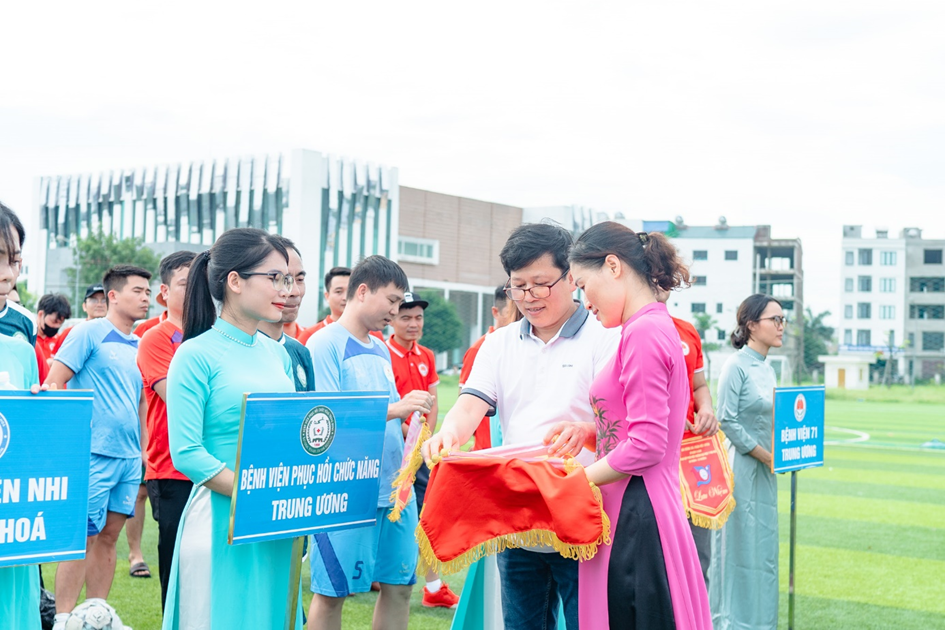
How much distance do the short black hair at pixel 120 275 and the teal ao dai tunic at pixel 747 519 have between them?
3.62m

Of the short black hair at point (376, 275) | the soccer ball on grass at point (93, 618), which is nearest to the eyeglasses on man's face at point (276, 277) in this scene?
the short black hair at point (376, 275)

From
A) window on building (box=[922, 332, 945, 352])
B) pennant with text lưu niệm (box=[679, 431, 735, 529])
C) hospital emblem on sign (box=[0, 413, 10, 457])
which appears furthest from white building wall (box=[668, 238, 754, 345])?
hospital emblem on sign (box=[0, 413, 10, 457])

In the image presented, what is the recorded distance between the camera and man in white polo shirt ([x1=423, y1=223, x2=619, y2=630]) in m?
3.07

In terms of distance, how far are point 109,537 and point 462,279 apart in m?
58.7

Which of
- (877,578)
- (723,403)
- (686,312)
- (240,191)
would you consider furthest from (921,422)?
(686,312)

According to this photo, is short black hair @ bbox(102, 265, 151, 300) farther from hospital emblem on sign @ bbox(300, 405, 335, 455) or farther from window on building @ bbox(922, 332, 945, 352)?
window on building @ bbox(922, 332, 945, 352)

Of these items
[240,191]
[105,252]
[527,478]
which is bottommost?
[527,478]

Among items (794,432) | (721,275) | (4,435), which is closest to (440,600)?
(794,432)

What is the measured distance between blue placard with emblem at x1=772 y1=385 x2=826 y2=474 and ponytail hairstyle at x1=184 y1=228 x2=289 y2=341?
3025 millimetres

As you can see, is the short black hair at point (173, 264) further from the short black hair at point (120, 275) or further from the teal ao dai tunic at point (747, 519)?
the teal ao dai tunic at point (747, 519)

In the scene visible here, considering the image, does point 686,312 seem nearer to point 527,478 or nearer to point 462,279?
point 462,279

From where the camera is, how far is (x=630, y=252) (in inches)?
114

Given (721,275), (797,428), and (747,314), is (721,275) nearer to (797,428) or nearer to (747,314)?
(747,314)

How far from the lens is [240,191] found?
5369 cm
